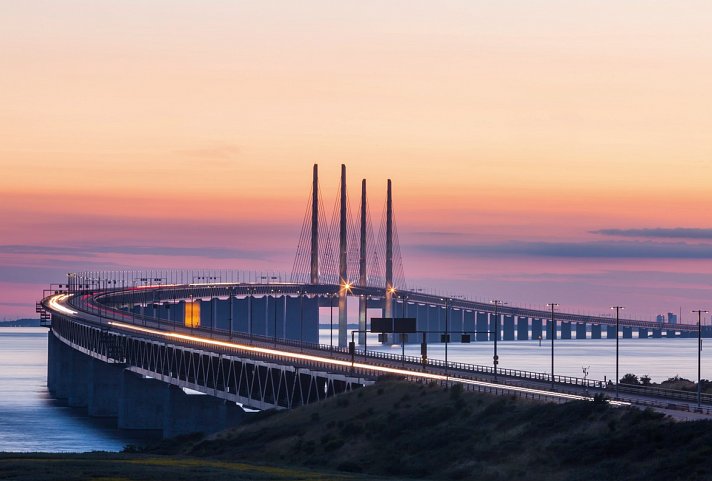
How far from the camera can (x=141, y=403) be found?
156250 millimetres

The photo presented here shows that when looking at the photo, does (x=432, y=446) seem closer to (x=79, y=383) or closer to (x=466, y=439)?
(x=466, y=439)

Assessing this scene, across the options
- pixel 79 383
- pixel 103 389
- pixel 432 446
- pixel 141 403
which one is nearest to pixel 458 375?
pixel 432 446

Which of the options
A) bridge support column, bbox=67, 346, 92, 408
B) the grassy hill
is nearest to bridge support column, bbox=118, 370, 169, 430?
bridge support column, bbox=67, 346, 92, 408

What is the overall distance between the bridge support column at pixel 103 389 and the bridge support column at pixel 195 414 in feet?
94.7

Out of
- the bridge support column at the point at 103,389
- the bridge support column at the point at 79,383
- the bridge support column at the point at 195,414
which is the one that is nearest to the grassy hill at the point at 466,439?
the bridge support column at the point at 195,414

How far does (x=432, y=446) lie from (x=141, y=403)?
80.3 m

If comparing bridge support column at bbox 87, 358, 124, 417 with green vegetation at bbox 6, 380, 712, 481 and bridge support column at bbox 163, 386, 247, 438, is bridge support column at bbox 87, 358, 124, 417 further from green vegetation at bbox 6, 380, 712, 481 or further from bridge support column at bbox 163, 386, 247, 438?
green vegetation at bbox 6, 380, 712, 481

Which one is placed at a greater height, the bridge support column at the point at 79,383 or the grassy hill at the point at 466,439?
the grassy hill at the point at 466,439

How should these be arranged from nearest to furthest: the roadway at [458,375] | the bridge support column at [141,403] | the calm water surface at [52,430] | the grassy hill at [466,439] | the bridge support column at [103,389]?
the grassy hill at [466,439] < the roadway at [458,375] < the calm water surface at [52,430] < the bridge support column at [141,403] < the bridge support column at [103,389]

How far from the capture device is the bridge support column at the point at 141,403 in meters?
154

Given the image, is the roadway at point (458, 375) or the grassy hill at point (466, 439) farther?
the roadway at point (458, 375)

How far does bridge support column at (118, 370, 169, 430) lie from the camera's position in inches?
6053

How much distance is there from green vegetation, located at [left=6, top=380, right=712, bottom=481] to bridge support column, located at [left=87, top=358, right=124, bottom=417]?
7167 cm

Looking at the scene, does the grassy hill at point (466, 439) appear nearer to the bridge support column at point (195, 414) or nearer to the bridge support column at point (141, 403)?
the bridge support column at point (195, 414)
